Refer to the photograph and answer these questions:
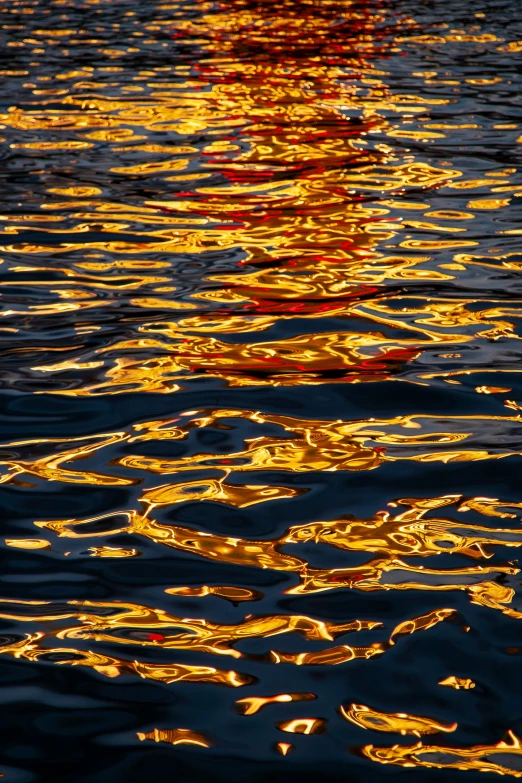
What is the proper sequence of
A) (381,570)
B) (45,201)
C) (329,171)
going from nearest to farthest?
(381,570) → (45,201) → (329,171)

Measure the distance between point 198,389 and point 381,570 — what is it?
1543 millimetres

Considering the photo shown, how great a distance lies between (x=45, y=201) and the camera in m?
7.31

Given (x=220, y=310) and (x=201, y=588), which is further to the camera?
(x=220, y=310)

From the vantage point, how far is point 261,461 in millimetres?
3602

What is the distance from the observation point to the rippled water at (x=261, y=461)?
7.69ft

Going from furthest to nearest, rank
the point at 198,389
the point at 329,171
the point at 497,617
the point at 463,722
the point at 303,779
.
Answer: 1. the point at 329,171
2. the point at 198,389
3. the point at 497,617
4. the point at 463,722
5. the point at 303,779

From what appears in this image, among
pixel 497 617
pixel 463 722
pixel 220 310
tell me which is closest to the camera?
pixel 463 722

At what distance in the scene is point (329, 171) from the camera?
805 centimetres

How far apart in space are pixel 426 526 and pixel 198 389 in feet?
4.63

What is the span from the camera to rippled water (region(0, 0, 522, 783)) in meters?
2.34

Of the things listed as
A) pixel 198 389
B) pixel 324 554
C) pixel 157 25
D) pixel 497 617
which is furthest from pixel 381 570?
pixel 157 25

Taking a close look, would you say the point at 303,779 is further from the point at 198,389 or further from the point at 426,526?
the point at 198,389

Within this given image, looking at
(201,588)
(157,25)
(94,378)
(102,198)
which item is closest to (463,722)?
(201,588)

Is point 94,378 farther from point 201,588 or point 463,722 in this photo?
point 463,722
